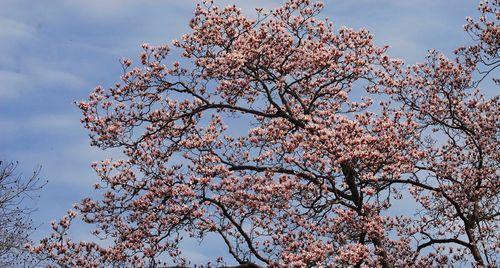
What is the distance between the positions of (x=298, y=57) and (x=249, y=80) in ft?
6.26

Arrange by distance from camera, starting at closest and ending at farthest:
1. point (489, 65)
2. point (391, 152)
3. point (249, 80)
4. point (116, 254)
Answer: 1. point (391, 152)
2. point (116, 254)
3. point (249, 80)
4. point (489, 65)

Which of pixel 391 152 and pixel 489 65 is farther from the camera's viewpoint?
pixel 489 65

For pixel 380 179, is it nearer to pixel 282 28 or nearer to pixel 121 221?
pixel 282 28

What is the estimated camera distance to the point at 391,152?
1884 centimetres

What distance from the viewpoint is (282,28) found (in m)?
21.5

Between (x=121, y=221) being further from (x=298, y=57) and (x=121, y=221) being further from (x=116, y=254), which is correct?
(x=298, y=57)

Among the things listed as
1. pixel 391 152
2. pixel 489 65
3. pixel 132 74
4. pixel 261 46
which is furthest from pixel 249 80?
pixel 489 65

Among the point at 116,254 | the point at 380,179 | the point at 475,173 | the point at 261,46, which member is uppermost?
the point at 261,46

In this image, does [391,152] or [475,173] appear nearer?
[391,152]

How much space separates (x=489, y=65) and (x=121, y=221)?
14742 millimetres

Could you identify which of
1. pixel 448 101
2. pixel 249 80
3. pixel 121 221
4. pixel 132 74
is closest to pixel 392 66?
pixel 448 101

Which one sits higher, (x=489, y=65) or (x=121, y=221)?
(x=489, y=65)

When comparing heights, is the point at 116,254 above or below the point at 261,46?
below

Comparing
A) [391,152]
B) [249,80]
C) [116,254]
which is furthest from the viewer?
[249,80]
